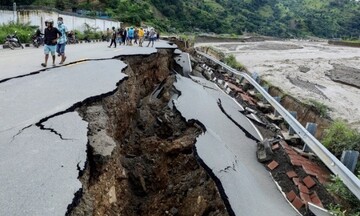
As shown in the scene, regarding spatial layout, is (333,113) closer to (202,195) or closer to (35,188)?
(202,195)

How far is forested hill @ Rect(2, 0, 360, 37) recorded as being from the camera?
53656 mm

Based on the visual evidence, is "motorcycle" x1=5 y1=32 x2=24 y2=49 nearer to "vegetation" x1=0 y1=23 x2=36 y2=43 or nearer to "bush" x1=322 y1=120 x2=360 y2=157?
"vegetation" x1=0 y1=23 x2=36 y2=43

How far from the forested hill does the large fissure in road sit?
3610cm

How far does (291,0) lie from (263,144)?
178154mm

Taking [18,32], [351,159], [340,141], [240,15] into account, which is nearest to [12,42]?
[18,32]

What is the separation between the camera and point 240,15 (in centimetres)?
10788

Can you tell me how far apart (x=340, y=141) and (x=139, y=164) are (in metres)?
5.67

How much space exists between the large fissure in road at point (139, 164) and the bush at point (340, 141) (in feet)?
13.2

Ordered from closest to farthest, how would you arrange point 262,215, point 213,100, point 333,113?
point 262,215 → point 213,100 → point 333,113

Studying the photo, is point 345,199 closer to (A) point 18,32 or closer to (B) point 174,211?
(B) point 174,211

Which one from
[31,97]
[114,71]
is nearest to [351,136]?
[114,71]

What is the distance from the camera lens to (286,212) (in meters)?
5.53

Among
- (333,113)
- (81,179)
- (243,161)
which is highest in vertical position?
(81,179)

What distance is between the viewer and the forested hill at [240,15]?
5366cm
